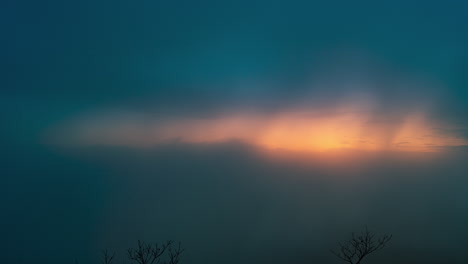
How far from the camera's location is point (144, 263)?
698 inches

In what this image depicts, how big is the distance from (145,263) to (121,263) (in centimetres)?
4114

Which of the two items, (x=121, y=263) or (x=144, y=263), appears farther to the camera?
(x=121, y=263)

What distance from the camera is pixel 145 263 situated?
17703 mm

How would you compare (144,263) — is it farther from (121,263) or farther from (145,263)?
(121,263)

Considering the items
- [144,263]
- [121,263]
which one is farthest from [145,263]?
[121,263]

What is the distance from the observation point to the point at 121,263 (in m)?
53.2

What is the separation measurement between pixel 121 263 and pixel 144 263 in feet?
135

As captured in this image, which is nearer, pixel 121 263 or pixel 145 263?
pixel 145 263
